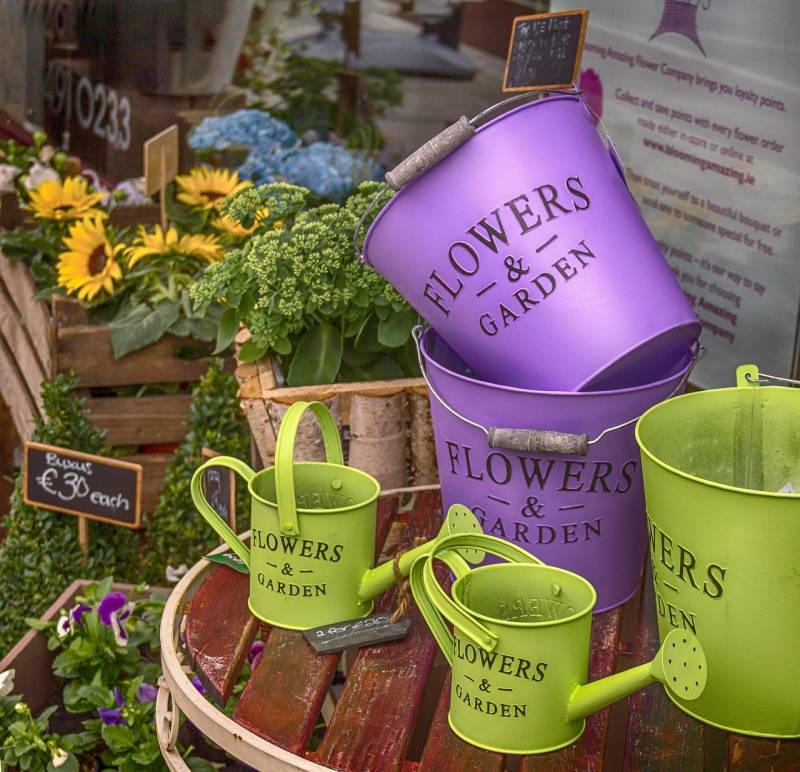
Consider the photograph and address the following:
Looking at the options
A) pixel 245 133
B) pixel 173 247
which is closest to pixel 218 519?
pixel 173 247

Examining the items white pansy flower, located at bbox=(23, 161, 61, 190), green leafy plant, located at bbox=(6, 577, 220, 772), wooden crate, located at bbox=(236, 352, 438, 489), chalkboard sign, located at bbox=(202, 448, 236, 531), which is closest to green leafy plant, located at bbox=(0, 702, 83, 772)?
green leafy plant, located at bbox=(6, 577, 220, 772)

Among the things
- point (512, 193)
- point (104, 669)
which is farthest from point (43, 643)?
point (512, 193)

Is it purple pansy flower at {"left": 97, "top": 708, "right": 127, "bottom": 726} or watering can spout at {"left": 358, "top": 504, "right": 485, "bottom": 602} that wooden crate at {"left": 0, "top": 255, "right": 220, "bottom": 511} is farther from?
watering can spout at {"left": 358, "top": 504, "right": 485, "bottom": 602}

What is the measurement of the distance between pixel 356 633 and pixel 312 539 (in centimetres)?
12

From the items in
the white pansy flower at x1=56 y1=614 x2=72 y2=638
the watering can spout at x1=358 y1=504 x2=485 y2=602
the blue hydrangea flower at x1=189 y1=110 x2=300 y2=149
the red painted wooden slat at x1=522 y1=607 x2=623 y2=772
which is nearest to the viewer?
the red painted wooden slat at x1=522 y1=607 x2=623 y2=772

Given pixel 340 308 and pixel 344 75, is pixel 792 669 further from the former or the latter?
pixel 344 75

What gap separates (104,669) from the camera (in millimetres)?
2025

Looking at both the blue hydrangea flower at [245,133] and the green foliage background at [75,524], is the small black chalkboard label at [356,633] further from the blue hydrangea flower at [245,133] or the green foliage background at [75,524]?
the blue hydrangea flower at [245,133]

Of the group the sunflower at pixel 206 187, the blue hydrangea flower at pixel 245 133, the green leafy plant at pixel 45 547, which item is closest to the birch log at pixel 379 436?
the green leafy plant at pixel 45 547

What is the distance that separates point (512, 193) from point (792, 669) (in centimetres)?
59

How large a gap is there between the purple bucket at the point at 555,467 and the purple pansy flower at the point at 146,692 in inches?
31.1

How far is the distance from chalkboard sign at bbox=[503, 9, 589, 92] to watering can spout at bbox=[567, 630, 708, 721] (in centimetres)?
97

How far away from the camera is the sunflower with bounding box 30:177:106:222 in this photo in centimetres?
269

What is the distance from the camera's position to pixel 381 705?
4.02ft
